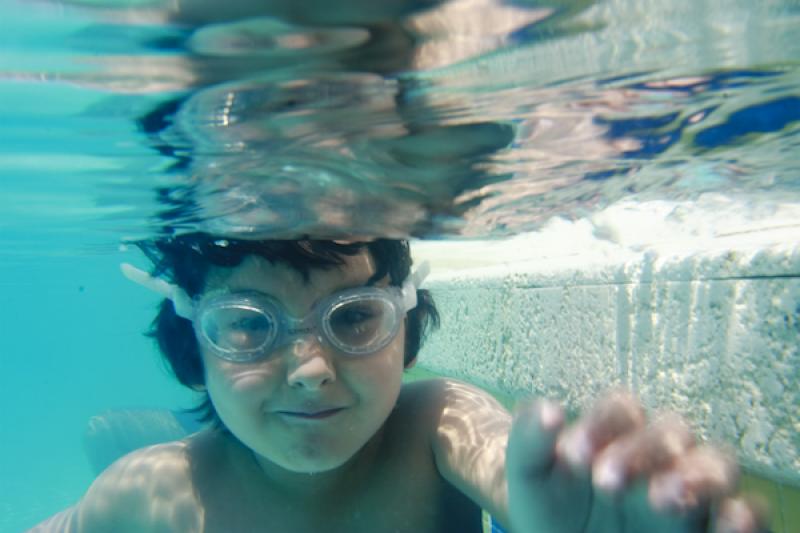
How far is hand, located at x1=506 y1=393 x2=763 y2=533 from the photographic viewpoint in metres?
1.21

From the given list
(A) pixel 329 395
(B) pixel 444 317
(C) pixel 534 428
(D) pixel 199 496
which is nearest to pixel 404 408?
(A) pixel 329 395

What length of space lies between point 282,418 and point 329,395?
0.32m

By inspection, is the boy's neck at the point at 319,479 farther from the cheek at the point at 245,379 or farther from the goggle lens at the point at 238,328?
the goggle lens at the point at 238,328

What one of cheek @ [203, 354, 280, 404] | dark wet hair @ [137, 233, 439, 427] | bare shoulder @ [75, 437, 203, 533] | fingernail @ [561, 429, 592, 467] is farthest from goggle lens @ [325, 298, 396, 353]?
fingernail @ [561, 429, 592, 467]

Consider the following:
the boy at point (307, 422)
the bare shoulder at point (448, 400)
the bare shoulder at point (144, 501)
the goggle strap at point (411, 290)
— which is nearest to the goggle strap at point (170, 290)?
the boy at point (307, 422)

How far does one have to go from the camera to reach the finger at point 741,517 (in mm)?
1169

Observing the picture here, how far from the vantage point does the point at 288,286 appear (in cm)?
348

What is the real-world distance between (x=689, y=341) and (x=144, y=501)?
152 inches

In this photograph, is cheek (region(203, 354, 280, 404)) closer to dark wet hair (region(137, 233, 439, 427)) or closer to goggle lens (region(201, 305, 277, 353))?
goggle lens (region(201, 305, 277, 353))

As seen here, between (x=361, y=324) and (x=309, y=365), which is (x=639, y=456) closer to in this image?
(x=309, y=365)

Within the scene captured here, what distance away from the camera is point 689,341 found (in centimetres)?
337

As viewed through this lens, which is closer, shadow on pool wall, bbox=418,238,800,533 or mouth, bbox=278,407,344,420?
shadow on pool wall, bbox=418,238,800,533

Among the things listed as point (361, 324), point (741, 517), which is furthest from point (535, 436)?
point (361, 324)

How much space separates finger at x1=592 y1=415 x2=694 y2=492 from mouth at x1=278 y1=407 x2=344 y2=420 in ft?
6.74
